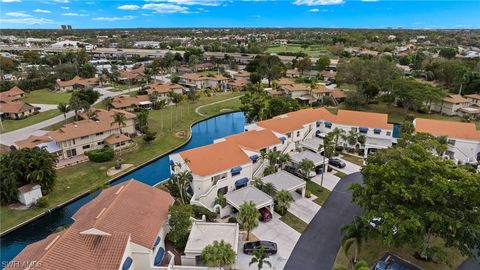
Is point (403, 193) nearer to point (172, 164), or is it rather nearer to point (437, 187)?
point (437, 187)

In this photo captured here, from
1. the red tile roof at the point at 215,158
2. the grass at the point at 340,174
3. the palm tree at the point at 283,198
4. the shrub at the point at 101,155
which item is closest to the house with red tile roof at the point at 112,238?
the red tile roof at the point at 215,158

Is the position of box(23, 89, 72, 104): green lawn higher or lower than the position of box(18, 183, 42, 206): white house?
higher

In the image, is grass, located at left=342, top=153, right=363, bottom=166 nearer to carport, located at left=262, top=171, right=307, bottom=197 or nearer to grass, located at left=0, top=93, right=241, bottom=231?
carport, located at left=262, top=171, right=307, bottom=197

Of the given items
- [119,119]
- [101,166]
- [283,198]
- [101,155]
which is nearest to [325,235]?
[283,198]

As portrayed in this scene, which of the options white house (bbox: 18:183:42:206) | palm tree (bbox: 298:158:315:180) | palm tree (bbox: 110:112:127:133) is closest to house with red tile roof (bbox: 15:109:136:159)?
palm tree (bbox: 110:112:127:133)

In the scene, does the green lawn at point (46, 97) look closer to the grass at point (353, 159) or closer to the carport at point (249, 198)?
the carport at point (249, 198)

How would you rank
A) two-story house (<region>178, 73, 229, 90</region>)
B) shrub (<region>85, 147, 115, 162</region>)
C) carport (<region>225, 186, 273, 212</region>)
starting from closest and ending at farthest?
1. carport (<region>225, 186, 273, 212</region>)
2. shrub (<region>85, 147, 115, 162</region>)
3. two-story house (<region>178, 73, 229, 90</region>)
